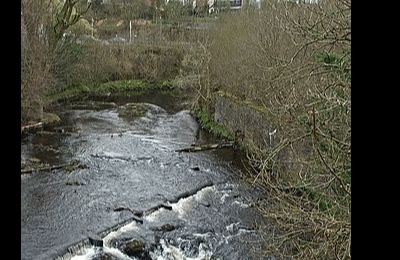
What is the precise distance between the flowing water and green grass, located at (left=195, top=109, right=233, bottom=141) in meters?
0.58

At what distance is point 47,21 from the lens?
17656 millimetres

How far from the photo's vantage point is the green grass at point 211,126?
51.3 ft

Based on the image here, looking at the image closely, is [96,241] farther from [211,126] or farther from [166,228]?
[211,126]

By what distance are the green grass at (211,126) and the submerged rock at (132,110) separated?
2.23 meters

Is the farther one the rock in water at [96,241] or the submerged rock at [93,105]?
the submerged rock at [93,105]

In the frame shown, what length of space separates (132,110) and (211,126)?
4368 millimetres

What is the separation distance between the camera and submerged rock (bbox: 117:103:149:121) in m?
18.9

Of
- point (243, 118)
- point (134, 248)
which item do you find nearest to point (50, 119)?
point (243, 118)

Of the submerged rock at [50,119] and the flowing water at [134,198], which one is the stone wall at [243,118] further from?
the submerged rock at [50,119]

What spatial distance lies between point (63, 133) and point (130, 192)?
5.67m

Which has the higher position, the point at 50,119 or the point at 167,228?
the point at 50,119

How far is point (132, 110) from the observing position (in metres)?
19.9

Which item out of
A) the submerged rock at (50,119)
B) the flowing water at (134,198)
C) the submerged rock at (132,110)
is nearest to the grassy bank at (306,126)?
the flowing water at (134,198)

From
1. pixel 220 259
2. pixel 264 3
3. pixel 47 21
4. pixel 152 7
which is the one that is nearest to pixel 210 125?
pixel 264 3
